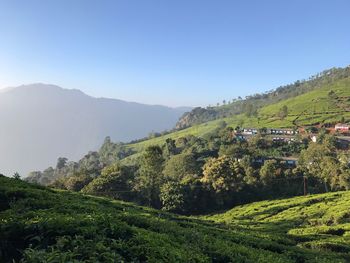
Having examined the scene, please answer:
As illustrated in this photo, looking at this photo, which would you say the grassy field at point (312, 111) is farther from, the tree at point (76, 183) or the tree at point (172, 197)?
the tree at point (76, 183)

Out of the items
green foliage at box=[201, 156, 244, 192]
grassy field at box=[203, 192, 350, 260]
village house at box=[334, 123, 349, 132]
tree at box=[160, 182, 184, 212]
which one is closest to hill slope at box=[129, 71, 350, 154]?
village house at box=[334, 123, 349, 132]

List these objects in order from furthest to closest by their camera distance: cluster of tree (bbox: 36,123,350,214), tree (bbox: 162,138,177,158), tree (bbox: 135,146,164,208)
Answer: tree (bbox: 162,138,177,158) < tree (bbox: 135,146,164,208) < cluster of tree (bbox: 36,123,350,214)

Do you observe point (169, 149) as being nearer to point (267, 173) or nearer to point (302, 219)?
point (267, 173)

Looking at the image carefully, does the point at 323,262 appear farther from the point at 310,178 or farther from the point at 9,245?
the point at 310,178

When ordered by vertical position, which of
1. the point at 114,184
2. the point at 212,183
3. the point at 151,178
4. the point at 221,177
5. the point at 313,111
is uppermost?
the point at 313,111

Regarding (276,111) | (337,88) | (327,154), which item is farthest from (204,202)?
(337,88)

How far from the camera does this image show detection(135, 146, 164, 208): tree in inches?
2653

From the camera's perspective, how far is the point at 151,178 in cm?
6781

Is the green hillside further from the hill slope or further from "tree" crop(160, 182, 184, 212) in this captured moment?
the hill slope

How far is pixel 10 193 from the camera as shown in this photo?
14188mm

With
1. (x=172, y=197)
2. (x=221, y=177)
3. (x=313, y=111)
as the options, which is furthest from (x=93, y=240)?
(x=313, y=111)

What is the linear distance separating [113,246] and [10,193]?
23.6ft

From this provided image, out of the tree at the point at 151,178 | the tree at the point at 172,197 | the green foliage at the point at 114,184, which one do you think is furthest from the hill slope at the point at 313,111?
the green foliage at the point at 114,184

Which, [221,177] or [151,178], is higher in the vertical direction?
[151,178]
